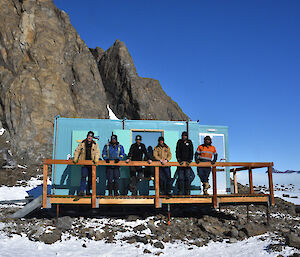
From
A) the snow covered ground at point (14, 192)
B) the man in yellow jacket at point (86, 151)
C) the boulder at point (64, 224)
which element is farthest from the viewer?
the snow covered ground at point (14, 192)

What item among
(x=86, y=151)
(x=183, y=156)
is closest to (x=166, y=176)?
(x=183, y=156)

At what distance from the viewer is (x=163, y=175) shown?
10.1 meters

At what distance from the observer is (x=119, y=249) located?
25.3 feet

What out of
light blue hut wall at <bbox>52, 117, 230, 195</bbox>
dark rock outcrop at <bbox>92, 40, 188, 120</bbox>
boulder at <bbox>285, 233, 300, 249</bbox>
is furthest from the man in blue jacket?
dark rock outcrop at <bbox>92, 40, 188, 120</bbox>

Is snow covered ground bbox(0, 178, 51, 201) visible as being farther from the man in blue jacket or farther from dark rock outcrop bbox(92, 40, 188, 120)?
dark rock outcrop bbox(92, 40, 188, 120)

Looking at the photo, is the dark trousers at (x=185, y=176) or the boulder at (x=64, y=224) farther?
the dark trousers at (x=185, y=176)

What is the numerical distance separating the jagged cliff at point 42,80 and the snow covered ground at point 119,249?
86.2ft

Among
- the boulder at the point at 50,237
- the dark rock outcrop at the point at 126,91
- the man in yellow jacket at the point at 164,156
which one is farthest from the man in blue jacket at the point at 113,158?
the dark rock outcrop at the point at 126,91

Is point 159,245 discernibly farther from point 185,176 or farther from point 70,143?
point 70,143

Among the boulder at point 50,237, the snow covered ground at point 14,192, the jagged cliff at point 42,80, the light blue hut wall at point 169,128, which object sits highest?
the jagged cliff at point 42,80

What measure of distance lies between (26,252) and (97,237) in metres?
1.89

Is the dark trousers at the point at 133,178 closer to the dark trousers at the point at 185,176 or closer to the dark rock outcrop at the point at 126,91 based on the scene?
the dark trousers at the point at 185,176

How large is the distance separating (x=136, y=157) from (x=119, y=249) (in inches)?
126

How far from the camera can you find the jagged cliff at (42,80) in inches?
1428
